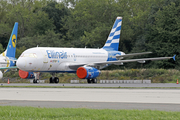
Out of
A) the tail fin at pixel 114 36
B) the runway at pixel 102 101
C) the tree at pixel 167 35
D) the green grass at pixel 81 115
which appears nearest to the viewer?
the green grass at pixel 81 115

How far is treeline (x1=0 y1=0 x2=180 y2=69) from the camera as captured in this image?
54.8 metres

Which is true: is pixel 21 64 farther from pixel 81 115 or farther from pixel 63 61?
pixel 81 115

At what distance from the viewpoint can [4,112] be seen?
9875mm

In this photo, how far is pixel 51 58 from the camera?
33156 mm

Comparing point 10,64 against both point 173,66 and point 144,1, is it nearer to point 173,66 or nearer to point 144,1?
point 173,66

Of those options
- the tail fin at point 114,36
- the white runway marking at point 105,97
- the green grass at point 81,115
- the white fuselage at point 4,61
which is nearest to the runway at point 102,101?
the white runway marking at point 105,97

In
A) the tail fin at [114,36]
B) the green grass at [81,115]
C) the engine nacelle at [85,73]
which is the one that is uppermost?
the tail fin at [114,36]

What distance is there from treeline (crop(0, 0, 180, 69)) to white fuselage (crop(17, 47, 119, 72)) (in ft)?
64.9

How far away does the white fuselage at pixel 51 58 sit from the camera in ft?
103

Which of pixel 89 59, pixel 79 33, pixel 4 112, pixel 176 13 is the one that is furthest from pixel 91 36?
pixel 4 112

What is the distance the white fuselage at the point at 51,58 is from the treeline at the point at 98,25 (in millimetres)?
19786

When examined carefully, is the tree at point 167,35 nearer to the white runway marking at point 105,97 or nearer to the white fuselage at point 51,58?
the white fuselage at point 51,58

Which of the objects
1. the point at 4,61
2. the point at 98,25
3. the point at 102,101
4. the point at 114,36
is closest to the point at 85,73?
the point at 4,61

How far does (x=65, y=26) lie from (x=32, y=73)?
1650 inches
